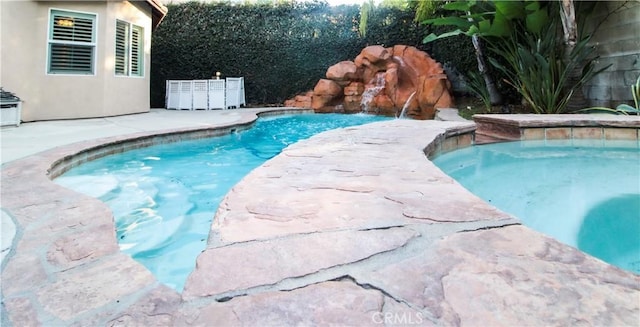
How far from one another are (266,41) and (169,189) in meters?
10.5

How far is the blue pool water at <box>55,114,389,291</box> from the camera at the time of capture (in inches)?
81.6

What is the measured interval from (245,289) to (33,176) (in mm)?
2674

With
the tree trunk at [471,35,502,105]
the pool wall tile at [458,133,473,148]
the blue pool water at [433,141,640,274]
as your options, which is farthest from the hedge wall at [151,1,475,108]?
the blue pool water at [433,141,640,274]

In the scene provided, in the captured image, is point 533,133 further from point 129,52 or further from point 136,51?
point 136,51

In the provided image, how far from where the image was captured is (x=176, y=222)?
2.57 metres

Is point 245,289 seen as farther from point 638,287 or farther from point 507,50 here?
point 507,50

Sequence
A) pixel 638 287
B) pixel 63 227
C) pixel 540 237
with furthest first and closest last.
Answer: pixel 63 227 → pixel 540 237 → pixel 638 287

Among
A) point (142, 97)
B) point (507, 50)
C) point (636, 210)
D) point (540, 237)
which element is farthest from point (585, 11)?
point (142, 97)

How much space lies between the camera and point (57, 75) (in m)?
7.27

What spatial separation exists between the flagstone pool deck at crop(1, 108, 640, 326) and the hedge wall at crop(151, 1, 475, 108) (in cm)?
1152

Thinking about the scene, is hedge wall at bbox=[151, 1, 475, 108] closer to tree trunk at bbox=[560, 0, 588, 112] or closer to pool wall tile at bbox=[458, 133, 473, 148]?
tree trunk at bbox=[560, 0, 588, 112]

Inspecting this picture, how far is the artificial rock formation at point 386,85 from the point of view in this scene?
10453 mm

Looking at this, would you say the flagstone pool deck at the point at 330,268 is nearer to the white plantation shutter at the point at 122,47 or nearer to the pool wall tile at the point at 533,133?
the pool wall tile at the point at 533,133

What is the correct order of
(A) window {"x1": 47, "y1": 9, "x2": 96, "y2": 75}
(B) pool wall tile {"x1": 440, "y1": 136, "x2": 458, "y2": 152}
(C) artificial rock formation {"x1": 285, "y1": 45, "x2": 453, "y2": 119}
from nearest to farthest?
(B) pool wall tile {"x1": 440, "y1": 136, "x2": 458, "y2": 152}, (A) window {"x1": 47, "y1": 9, "x2": 96, "y2": 75}, (C) artificial rock formation {"x1": 285, "y1": 45, "x2": 453, "y2": 119}
